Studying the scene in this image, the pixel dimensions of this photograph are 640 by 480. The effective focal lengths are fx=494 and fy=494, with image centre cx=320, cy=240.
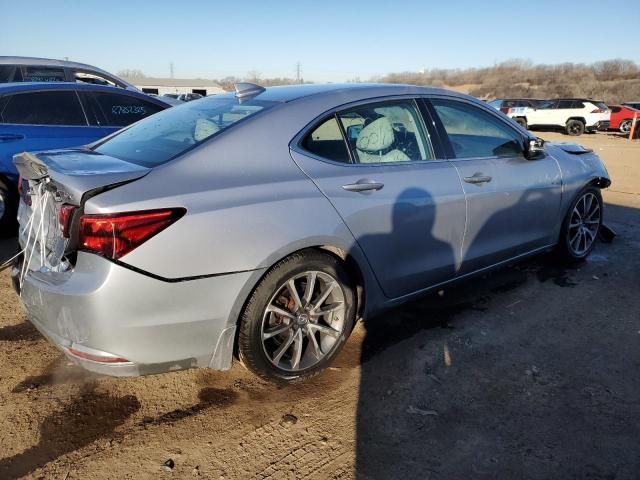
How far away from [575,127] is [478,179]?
2230 centimetres

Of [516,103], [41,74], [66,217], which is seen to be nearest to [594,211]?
[66,217]

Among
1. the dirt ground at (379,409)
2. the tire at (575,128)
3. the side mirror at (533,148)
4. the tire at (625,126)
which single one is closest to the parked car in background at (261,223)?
the side mirror at (533,148)

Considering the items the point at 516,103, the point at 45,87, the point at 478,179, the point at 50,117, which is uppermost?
the point at 516,103

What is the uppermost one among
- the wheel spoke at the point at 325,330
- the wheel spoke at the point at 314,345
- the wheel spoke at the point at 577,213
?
the wheel spoke at the point at 577,213

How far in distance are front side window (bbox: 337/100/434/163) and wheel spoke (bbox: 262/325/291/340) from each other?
3.42 feet

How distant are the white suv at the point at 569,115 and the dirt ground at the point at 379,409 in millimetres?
21531

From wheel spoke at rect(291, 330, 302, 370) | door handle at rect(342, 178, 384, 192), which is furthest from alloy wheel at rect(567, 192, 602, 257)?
wheel spoke at rect(291, 330, 302, 370)

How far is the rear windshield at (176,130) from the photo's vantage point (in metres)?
2.61

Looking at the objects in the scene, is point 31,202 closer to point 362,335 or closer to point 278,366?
point 278,366

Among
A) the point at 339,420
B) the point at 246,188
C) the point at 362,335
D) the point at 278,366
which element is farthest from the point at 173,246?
the point at 362,335

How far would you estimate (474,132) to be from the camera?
147 inches

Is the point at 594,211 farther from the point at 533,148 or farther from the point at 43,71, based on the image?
the point at 43,71

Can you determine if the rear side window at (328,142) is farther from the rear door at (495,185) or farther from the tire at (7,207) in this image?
the tire at (7,207)

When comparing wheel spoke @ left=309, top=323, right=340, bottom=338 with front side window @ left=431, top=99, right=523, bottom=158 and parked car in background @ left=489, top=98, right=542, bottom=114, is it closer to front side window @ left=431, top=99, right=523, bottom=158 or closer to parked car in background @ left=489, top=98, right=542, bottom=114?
front side window @ left=431, top=99, right=523, bottom=158
